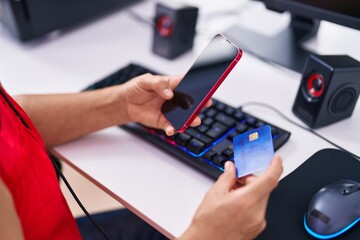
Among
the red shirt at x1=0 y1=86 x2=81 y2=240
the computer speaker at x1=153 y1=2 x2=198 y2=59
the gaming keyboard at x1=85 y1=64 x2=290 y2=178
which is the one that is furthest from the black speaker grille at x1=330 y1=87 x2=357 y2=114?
the red shirt at x1=0 y1=86 x2=81 y2=240

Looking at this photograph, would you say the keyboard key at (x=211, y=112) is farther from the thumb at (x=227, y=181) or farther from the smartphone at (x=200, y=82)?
the thumb at (x=227, y=181)

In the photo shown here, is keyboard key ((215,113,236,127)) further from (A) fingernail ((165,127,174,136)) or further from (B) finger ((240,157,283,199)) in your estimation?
(B) finger ((240,157,283,199))

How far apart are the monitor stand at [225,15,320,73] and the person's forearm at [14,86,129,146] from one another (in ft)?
1.24

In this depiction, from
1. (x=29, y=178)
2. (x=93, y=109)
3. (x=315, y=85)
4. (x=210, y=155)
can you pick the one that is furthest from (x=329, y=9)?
(x=29, y=178)

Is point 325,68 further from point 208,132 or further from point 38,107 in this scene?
point 38,107

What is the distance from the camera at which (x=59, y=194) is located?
1.92ft

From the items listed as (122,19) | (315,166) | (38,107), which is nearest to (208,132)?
(315,166)

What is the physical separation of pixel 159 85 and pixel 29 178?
10.4 inches

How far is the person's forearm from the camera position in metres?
0.71

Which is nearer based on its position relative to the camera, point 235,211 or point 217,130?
point 235,211

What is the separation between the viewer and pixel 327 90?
27.0 inches

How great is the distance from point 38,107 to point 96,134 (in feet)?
0.39

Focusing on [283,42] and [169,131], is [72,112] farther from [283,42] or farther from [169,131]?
[283,42]

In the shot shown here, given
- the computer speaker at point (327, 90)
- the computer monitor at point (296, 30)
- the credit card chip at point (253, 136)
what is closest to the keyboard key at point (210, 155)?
the credit card chip at point (253, 136)
